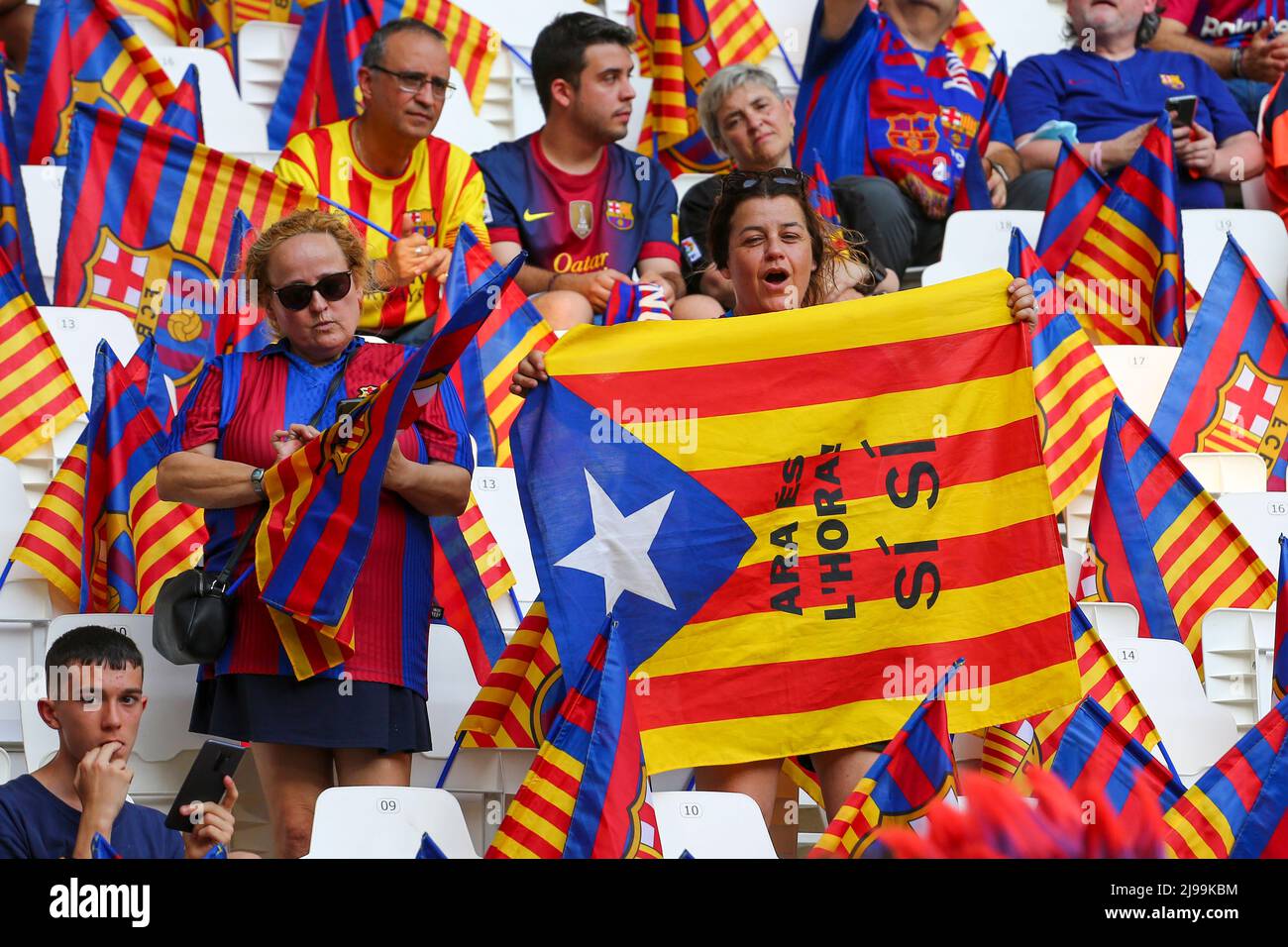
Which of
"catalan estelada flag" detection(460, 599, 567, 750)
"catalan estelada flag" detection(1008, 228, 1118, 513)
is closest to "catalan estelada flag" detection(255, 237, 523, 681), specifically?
"catalan estelada flag" detection(460, 599, 567, 750)

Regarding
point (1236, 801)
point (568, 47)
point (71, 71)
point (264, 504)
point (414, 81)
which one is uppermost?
point (71, 71)

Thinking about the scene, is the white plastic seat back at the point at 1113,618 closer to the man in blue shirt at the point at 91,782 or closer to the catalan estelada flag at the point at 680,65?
the man in blue shirt at the point at 91,782

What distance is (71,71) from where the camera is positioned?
22.7 ft

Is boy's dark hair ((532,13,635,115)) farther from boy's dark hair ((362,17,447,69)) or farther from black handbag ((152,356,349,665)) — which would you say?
black handbag ((152,356,349,665))

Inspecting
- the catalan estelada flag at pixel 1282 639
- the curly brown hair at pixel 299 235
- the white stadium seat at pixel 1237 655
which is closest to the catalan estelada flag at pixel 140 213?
the curly brown hair at pixel 299 235

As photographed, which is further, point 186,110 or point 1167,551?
point 186,110

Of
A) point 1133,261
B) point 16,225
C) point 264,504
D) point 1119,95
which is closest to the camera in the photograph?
point 264,504

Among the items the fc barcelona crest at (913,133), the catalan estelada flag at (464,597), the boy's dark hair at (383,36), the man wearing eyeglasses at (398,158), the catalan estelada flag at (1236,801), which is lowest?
the catalan estelada flag at (1236,801)

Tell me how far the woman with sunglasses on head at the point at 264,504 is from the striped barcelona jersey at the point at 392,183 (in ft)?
6.25

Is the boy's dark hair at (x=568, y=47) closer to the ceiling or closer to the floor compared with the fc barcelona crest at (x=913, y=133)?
closer to the ceiling

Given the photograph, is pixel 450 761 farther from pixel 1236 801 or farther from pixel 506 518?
pixel 1236 801

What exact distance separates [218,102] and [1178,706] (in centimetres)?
464

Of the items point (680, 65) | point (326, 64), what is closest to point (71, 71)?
point (326, 64)

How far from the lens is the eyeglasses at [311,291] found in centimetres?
404
